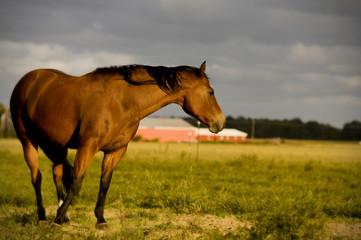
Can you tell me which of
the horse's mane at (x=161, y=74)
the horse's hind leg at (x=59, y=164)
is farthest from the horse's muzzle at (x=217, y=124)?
the horse's hind leg at (x=59, y=164)

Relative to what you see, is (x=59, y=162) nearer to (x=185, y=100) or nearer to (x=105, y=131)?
(x=105, y=131)

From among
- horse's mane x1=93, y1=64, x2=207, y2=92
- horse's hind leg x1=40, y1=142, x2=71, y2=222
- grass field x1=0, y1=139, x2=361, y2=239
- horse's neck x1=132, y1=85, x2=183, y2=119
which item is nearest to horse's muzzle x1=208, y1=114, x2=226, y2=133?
horse's neck x1=132, y1=85, x2=183, y2=119

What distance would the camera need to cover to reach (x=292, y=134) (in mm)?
90500

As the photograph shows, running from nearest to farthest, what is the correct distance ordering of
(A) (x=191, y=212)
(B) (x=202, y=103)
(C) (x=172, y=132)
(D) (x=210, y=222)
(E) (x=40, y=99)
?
(B) (x=202, y=103), (E) (x=40, y=99), (D) (x=210, y=222), (A) (x=191, y=212), (C) (x=172, y=132)

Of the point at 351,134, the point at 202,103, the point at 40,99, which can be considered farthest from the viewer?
the point at 351,134

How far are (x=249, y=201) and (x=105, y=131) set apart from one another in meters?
3.51

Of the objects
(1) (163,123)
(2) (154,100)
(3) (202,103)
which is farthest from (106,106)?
(1) (163,123)

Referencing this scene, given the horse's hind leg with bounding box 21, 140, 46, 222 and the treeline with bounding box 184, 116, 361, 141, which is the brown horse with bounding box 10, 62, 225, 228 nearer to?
the horse's hind leg with bounding box 21, 140, 46, 222

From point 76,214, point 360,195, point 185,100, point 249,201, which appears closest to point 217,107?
point 185,100

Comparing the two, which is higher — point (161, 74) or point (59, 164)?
point (161, 74)

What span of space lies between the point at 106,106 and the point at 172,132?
205 ft

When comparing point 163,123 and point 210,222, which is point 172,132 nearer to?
point 163,123

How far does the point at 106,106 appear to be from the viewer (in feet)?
16.6

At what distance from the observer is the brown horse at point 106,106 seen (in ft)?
16.4
